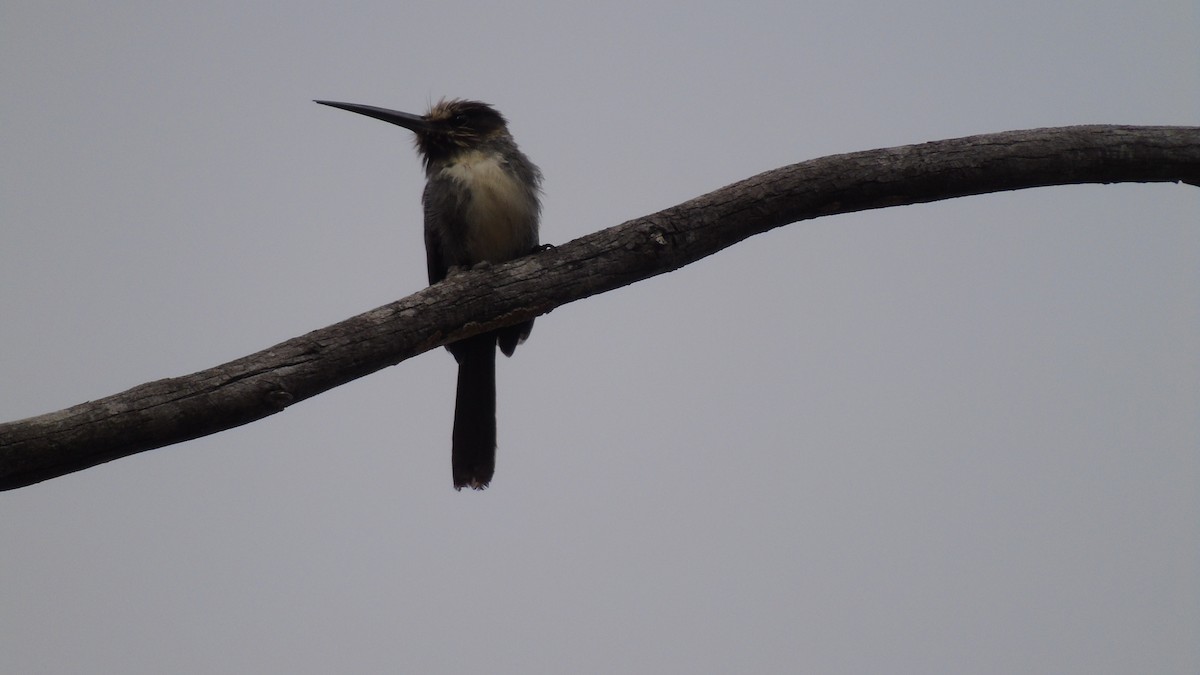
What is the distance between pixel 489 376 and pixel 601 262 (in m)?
1.16

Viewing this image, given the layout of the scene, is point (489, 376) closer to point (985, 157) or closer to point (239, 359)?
point (239, 359)

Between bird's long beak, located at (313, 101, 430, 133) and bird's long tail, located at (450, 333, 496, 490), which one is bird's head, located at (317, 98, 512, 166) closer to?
bird's long beak, located at (313, 101, 430, 133)

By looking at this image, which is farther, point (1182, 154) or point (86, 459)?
point (1182, 154)

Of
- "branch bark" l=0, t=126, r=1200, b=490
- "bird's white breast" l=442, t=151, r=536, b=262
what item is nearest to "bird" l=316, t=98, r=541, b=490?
"bird's white breast" l=442, t=151, r=536, b=262

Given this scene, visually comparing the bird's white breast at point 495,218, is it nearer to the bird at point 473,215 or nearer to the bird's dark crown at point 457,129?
the bird at point 473,215

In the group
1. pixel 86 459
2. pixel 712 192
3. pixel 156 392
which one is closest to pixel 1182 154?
pixel 712 192

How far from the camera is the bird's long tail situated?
4.27 metres

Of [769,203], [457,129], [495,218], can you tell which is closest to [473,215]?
[495,218]

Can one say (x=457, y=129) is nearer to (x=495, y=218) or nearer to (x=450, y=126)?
(x=450, y=126)

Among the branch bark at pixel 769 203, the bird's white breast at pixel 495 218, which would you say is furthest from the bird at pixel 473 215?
the branch bark at pixel 769 203

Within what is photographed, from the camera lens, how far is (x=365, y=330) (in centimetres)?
316

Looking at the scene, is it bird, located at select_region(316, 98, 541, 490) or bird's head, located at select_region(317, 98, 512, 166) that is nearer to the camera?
bird, located at select_region(316, 98, 541, 490)

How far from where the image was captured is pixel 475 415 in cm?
434

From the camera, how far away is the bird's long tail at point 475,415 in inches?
168
